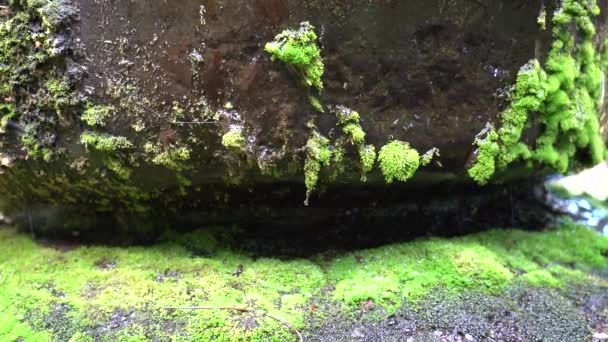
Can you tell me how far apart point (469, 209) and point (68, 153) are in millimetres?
2543

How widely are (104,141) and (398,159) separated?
1.58 meters

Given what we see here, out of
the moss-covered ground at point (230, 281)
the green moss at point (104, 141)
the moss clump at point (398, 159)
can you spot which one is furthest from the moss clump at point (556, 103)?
the green moss at point (104, 141)

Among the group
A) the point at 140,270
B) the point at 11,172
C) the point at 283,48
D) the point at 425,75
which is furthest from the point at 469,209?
the point at 11,172

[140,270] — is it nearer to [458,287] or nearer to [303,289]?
[303,289]

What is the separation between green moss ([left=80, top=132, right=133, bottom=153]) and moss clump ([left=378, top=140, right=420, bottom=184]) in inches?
54.2

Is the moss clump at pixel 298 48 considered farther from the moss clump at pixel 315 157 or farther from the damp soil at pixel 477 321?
the damp soil at pixel 477 321

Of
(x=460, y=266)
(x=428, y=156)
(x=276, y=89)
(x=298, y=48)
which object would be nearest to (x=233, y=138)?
(x=276, y=89)

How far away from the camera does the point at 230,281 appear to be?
292 centimetres

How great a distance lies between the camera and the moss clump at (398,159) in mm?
2830

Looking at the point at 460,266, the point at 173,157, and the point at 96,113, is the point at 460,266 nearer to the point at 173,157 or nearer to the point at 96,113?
the point at 173,157

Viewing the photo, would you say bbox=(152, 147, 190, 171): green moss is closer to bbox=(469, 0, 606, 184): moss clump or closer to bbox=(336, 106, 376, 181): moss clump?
bbox=(336, 106, 376, 181): moss clump

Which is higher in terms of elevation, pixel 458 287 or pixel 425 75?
pixel 425 75

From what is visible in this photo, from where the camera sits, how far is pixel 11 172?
10.2ft

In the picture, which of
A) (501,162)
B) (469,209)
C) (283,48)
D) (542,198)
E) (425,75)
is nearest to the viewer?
(283,48)
